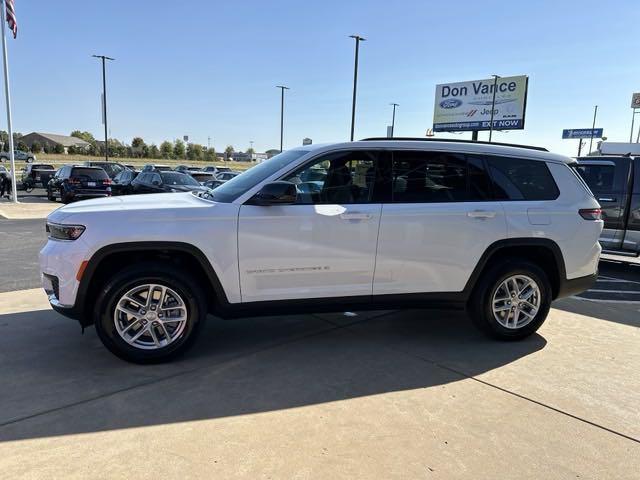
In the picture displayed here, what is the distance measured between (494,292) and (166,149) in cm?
10144

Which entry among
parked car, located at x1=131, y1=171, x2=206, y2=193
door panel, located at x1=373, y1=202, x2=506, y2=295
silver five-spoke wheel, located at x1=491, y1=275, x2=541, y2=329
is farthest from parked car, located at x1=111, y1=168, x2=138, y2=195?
silver five-spoke wheel, located at x1=491, y1=275, x2=541, y2=329

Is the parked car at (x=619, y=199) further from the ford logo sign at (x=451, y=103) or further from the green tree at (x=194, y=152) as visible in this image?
the green tree at (x=194, y=152)

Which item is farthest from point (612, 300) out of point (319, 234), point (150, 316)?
point (150, 316)

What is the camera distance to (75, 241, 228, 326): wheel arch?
12.2 ft

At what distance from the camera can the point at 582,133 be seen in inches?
2712

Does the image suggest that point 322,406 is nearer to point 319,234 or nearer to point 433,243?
point 319,234

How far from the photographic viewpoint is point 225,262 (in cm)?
392

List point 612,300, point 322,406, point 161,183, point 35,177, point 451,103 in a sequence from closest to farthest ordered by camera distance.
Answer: point 322,406 < point 612,300 < point 161,183 < point 35,177 < point 451,103

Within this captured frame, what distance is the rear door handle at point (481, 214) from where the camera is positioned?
14.5 feet

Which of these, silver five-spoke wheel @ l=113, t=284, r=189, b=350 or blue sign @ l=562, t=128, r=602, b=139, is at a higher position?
blue sign @ l=562, t=128, r=602, b=139

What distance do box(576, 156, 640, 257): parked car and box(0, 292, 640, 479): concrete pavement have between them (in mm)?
4253

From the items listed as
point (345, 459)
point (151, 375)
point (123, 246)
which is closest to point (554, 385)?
point (345, 459)

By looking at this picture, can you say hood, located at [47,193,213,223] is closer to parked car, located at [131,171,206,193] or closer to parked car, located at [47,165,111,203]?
parked car, located at [131,171,206,193]

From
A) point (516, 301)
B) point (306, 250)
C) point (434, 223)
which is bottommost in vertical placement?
point (516, 301)
